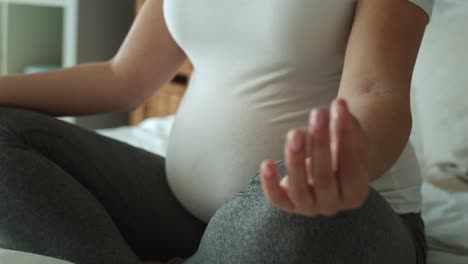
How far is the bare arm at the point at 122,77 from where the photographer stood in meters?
0.95

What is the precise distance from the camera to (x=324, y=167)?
405mm

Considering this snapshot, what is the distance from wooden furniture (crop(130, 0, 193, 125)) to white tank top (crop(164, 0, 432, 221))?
1569 mm

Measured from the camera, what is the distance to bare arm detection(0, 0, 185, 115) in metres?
0.95

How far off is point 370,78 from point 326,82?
0.19 meters

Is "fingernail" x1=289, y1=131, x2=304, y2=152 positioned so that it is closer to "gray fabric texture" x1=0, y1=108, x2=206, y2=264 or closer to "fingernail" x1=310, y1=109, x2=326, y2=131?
"fingernail" x1=310, y1=109, x2=326, y2=131

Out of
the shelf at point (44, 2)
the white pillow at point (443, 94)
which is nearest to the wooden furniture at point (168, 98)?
the shelf at point (44, 2)

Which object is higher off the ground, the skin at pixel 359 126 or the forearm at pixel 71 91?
the skin at pixel 359 126

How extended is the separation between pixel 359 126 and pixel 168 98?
2.21 metres

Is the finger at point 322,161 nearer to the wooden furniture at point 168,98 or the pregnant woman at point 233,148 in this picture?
the pregnant woman at point 233,148

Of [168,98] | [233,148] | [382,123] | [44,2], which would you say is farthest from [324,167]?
[44,2]

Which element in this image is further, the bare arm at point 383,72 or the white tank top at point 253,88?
the white tank top at point 253,88

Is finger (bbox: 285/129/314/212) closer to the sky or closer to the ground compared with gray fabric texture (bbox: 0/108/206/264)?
closer to the sky

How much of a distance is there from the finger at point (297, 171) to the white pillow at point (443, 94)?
0.80 metres

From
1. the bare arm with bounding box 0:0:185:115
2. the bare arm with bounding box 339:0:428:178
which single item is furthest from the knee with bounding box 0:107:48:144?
the bare arm with bounding box 339:0:428:178
